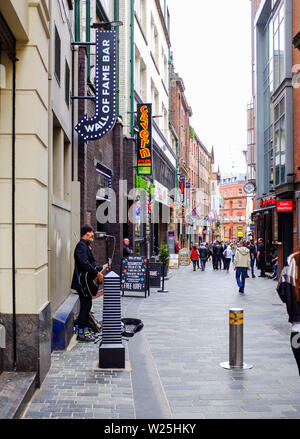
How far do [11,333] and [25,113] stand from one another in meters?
2.46

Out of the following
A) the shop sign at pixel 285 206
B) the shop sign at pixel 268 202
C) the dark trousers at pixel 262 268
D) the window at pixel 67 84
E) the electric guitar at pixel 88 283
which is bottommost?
the dark trousers at pixel 262 268

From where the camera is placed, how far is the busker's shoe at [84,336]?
843 centimetres

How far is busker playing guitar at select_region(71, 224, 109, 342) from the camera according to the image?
27.1 feet

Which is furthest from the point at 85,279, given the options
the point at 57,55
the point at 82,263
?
the point at 57,55

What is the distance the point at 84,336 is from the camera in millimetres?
8461

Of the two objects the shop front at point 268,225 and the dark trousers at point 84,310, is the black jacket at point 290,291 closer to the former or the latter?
the dark trousers at point 84,310

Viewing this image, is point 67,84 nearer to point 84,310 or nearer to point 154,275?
point 84,310

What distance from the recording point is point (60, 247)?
8844 millimetres

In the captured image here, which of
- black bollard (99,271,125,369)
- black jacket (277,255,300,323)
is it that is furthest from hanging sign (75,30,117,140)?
black jacket (277,255,300,323)

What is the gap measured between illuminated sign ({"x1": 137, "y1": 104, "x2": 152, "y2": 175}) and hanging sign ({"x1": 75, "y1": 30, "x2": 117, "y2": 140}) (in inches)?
359

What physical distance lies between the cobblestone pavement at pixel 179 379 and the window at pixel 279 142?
14065mm

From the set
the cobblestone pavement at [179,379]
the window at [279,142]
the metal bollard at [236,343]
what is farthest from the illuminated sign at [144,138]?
the metal bollard at [236,343]

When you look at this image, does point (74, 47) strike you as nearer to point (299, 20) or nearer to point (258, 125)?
point (299, 20)

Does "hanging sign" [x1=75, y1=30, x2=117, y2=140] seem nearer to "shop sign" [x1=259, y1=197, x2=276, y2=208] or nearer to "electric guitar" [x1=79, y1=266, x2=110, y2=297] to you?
"electric guitar" [x1=79, y1=266, x2=110, y2=297]
